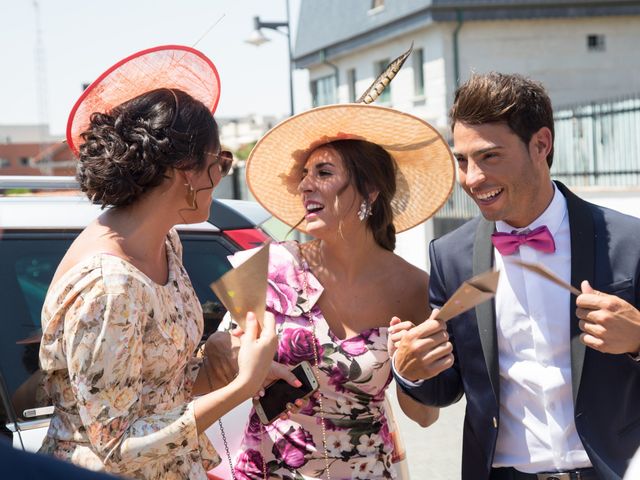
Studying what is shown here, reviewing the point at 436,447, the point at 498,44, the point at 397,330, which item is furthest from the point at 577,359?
the point at 498,44

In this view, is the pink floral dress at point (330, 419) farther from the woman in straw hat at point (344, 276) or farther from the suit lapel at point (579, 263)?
the suit lapel at point (579, 263)

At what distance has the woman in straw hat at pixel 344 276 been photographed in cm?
307

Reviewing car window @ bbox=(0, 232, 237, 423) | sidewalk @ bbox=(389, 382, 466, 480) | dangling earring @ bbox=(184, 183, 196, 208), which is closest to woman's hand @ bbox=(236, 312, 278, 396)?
dangling earring @ bbox=(184, 183, 196, 208)

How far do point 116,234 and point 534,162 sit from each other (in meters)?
1.29

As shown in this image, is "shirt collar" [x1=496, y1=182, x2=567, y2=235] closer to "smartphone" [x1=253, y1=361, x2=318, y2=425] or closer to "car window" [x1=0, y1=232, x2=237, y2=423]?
"smartphone" [x1=253, y1=361, x2=318, y2=425]

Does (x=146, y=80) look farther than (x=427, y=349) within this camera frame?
Yes

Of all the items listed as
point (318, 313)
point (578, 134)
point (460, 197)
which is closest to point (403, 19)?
point (460, 197)

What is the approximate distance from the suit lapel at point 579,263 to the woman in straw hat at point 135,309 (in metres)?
0.89

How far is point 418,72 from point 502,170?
77.6 ft

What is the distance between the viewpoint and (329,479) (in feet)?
10.00


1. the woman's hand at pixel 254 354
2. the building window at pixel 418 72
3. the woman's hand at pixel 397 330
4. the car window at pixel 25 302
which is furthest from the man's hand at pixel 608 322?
the building window at pixel 418 72

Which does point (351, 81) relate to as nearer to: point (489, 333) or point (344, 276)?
point (344, 276)

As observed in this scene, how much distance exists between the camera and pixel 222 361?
2.80 metres

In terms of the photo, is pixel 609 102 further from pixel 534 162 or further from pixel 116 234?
pixel 116 234
